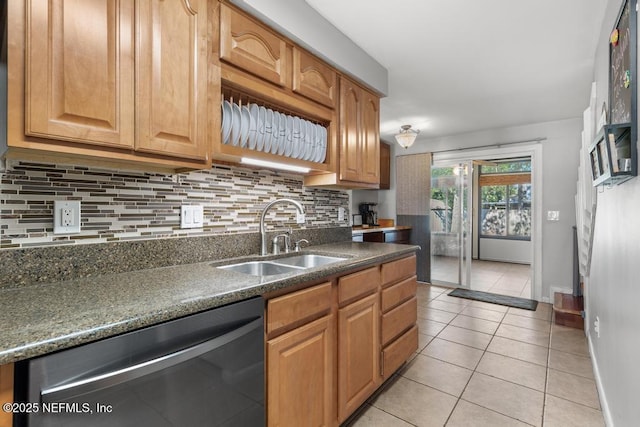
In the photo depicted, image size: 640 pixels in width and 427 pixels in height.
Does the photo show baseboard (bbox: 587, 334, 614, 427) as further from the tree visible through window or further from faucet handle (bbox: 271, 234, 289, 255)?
the tree visible through window

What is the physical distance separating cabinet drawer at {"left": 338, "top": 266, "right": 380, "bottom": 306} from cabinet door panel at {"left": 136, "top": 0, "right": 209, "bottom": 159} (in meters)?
0.93

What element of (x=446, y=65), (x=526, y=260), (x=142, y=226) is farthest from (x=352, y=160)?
(x=526, y=260)

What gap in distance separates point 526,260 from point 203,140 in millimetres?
7123

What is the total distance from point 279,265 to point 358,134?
1.18 m

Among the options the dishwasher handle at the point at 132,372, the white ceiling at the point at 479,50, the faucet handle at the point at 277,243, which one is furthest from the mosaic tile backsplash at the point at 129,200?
the white ceiling at the point at 479,50

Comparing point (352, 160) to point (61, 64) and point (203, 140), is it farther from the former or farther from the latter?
point (61, 64)

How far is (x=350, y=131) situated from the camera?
2246 millimetres

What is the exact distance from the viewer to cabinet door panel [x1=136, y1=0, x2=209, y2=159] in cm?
115

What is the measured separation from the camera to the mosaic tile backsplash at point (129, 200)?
1112 mm

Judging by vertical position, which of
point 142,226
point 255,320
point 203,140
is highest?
point 203,140

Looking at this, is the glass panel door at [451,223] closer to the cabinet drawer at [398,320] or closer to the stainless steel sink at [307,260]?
the cabinet drawer at [398,320]

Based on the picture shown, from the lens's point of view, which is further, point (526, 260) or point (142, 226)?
point (526, 260)

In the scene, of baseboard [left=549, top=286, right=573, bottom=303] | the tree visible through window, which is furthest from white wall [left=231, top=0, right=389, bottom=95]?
the tree visible through window

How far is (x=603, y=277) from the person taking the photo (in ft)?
5.95
